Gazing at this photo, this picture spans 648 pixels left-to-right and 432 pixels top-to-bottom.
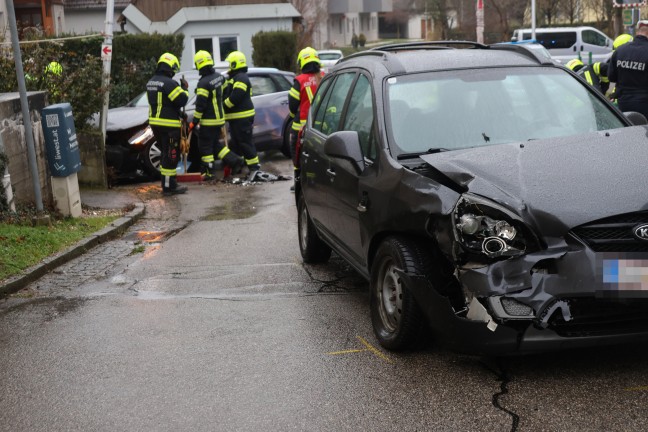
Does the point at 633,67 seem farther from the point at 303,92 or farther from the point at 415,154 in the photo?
the point at 415,154

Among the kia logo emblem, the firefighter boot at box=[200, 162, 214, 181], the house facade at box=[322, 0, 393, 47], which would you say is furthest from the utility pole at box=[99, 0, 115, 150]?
the house facade at box=[322, 0, 393, 47]

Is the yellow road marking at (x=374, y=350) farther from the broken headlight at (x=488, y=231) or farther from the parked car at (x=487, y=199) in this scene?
the broken headlight at (x=488, y=231)

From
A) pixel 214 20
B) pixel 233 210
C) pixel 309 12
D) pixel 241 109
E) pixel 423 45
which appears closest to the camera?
pixel 423 45

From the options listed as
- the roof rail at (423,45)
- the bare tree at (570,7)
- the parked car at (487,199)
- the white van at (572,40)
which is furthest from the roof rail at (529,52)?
the bare tree at (570,7)

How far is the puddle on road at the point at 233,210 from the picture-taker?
38.5ft

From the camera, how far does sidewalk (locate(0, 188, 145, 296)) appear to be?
8.07 m

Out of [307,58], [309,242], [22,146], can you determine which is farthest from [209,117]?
[309,242]

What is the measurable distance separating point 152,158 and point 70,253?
5920 mm

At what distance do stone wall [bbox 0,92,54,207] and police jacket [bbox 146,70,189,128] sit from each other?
2370mm

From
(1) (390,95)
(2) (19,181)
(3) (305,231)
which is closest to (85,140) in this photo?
(2) (19,181)

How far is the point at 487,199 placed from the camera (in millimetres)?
4793

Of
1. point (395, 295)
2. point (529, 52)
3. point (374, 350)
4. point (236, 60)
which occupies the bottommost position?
point (374, 350)

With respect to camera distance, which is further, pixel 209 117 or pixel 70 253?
pixel 209 117

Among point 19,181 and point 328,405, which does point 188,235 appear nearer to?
point 19,181
